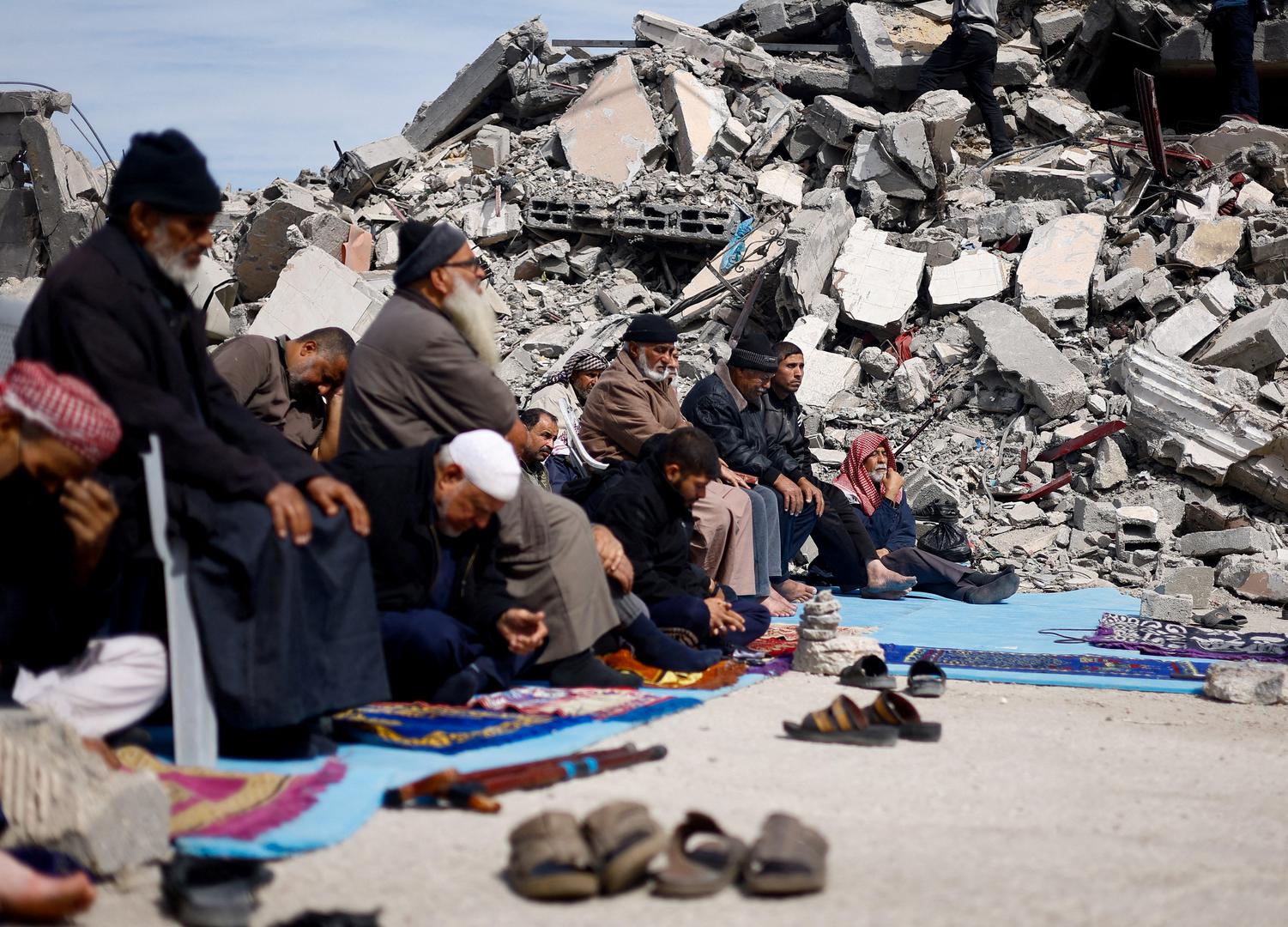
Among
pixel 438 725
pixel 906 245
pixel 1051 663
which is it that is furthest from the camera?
pixel 906 245

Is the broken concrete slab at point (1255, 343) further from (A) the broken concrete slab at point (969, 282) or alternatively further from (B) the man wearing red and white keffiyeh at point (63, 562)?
(B) the man wearing red and white keffiyeh at point (63, 562)

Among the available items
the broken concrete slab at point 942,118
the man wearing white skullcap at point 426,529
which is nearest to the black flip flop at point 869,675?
the man wearing white skullcap at point 426,529

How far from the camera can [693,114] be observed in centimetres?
1448

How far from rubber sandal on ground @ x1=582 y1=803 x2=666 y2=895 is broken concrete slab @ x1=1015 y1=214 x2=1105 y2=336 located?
9514 mm

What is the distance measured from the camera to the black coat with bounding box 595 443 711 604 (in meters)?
Answer: 5.56

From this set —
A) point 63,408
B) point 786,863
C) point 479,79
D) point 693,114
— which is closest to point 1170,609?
point 786,863

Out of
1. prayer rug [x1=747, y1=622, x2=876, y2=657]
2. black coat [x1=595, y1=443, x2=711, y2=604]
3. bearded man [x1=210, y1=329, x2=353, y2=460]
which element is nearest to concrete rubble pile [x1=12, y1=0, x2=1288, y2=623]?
prayer rug [x1=747, y1=622, x2=876, y2=657]

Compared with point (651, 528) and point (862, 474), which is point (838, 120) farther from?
point (651, 528)

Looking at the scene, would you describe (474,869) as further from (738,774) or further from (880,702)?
(880,702)

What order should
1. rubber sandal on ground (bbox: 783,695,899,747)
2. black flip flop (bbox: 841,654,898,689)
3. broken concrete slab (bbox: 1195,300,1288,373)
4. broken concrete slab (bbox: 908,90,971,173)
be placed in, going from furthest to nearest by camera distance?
1. broken concrete slab (bbox: 908,90,971,173)
2. broken concrete slab (bbox: 1195,300,1288,373)
3. black flip flop (bbox: 841,654,898,689)
4. rubber sandal on ground (bbox: 783,695,899,747)

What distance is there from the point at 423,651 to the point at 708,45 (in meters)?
13.1

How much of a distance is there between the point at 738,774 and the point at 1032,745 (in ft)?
4.03

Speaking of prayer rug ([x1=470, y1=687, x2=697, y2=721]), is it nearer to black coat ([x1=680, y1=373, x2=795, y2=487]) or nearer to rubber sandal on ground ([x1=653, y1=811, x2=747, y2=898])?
rubber sandal on ground ([x1=653, y1=811, x2=747, y2=898])

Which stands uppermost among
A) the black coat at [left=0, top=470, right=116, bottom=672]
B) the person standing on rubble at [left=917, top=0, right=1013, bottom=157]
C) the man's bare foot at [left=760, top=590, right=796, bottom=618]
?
the person standing on rubble at [left=917, top=0, right=1013, bottom=157]
